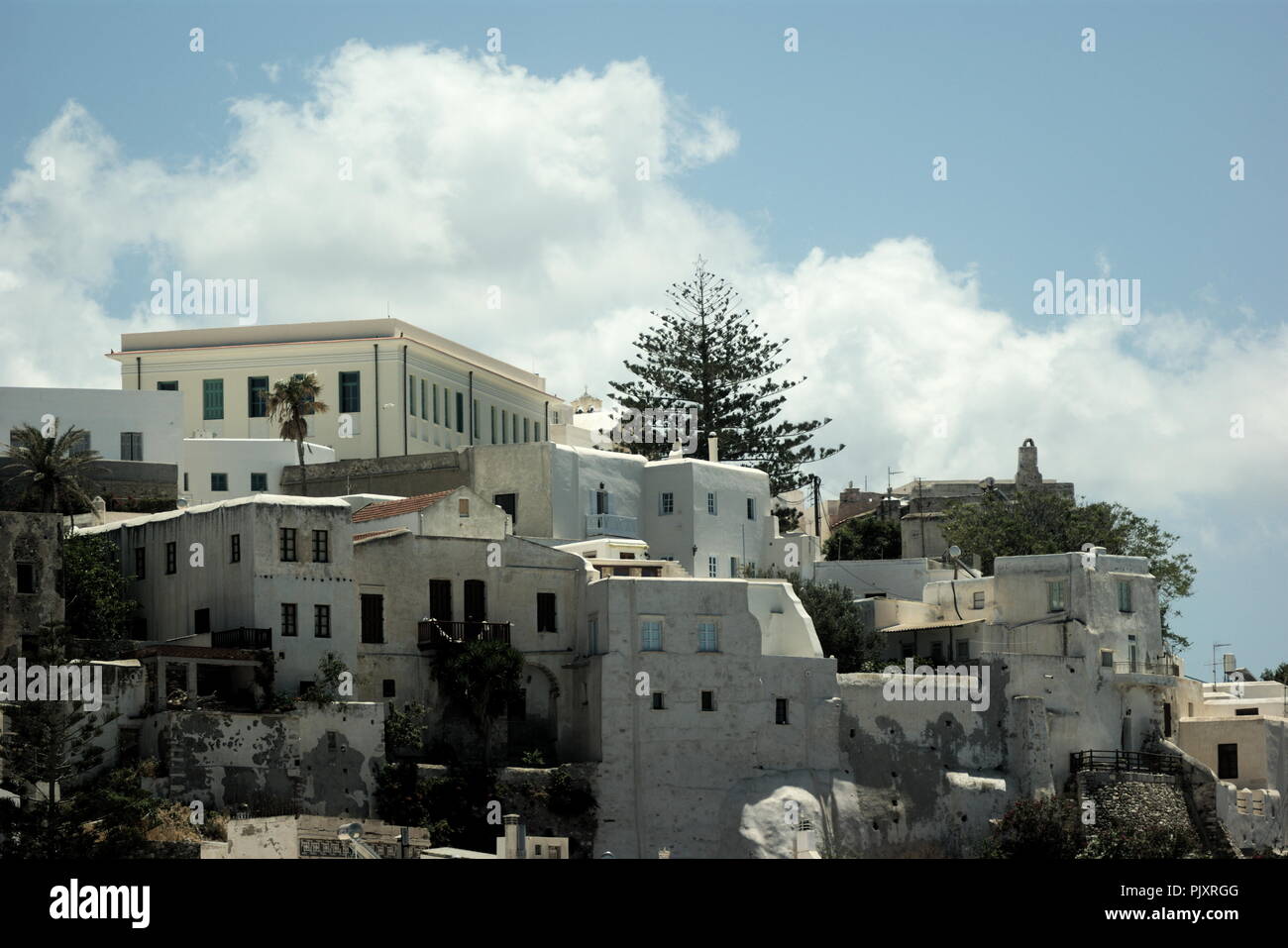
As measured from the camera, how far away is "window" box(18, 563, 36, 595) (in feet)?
168

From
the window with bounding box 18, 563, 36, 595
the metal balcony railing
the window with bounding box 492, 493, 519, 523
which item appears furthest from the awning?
the window with bounding box 18, 563, 36, 595

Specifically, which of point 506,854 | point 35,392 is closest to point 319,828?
point 506,854

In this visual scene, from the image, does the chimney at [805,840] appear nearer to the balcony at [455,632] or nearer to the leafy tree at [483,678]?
the leafy tree at [483,678]

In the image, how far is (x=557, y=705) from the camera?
56562mm

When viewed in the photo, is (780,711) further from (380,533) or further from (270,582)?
(270,582)

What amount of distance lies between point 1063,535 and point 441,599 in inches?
991

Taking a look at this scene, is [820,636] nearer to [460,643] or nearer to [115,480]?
[460,643]

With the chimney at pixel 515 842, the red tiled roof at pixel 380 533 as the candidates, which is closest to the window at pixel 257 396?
the red tiled roof at pixel 380 533

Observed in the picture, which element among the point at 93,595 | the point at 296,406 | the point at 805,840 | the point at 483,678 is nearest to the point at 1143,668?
the point at 805,840

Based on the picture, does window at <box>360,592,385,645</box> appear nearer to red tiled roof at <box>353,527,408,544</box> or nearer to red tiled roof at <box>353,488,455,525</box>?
red tiled roof at <box>353,527,408,544</box>

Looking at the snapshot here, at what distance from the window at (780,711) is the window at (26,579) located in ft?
57.5
